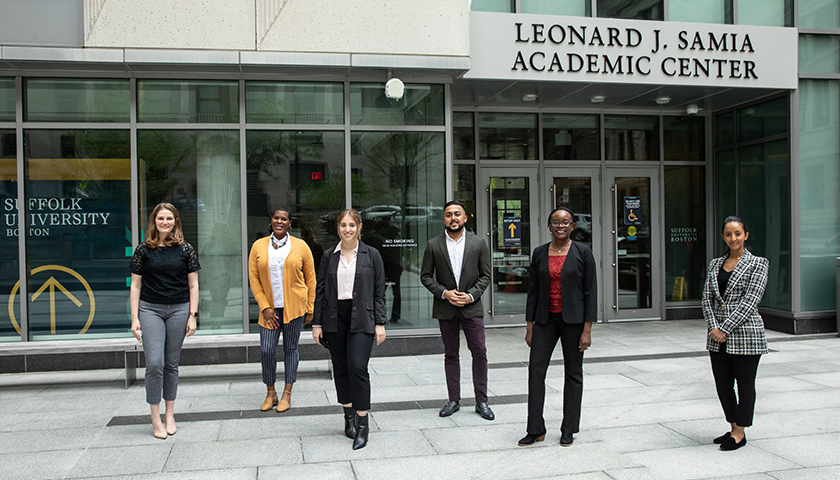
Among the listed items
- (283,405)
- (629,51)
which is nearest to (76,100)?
(283,405)

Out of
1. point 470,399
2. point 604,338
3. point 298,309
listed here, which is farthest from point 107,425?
point 604,338

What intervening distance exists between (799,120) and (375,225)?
21.9 ft

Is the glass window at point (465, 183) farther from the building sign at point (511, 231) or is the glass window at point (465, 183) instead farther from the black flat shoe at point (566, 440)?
the black flat shoe at point (566, 440)

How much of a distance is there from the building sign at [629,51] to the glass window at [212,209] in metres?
3.47

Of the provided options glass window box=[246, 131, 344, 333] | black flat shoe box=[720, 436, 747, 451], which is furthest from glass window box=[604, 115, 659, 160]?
black flat shoe box=[720, 436, 747, 451]

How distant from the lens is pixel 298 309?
6066mm

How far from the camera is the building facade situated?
26.4 ft

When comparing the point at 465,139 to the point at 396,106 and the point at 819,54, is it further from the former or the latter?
the point at 819,54

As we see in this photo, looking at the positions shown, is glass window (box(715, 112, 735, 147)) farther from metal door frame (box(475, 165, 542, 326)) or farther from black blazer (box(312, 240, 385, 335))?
black blazer (box(312, 240, 385, 335))

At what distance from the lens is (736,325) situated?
4.84 m

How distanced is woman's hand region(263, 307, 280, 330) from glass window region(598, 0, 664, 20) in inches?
264

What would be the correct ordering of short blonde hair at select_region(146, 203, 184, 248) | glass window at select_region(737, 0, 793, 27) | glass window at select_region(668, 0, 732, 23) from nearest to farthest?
short blonde hair at select_region(146, 203, 184, 248)
glass window at select_region(668, 0, 732, 23)
glass window at select_region(737, 0, 793, 27)

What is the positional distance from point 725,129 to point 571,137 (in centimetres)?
268

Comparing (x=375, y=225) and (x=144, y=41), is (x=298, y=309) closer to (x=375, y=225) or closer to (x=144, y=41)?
(x=375, y=225)
